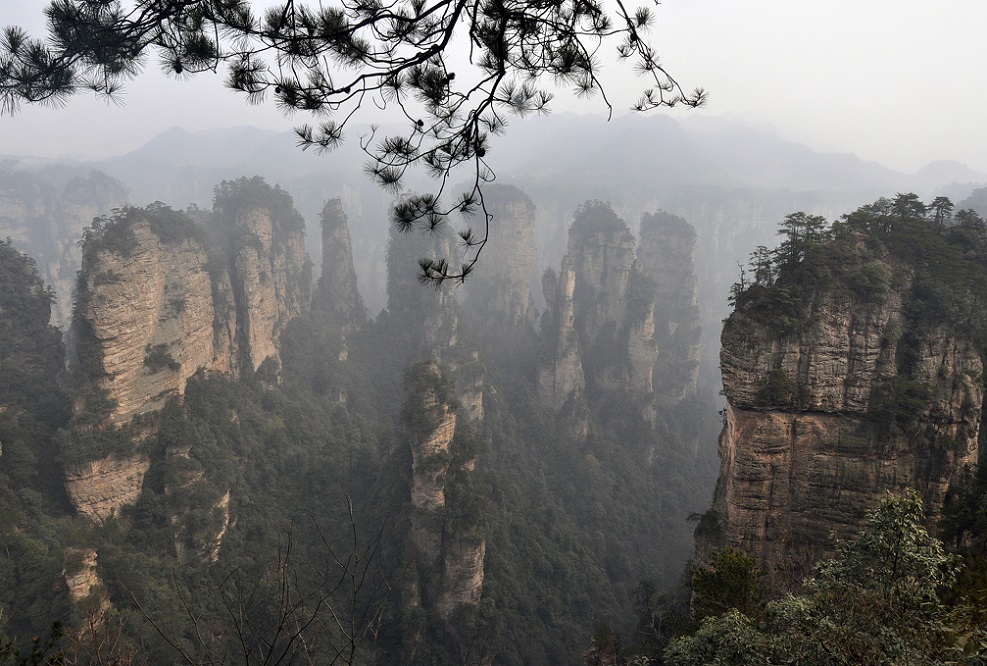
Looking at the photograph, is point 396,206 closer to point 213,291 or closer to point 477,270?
point 213,291

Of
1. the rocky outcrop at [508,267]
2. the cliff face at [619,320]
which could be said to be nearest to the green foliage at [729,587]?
the cliff face at [619,320]

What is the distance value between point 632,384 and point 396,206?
42.6m

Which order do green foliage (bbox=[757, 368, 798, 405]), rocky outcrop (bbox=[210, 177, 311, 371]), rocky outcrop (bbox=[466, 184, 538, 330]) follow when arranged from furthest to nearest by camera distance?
rocky outcrop (bbox=[466, 184, 538, 330]), rocky outcrop (bbox=[210, 177, 311, 371]), green foliage (bbox=[757, 368, 798, 405])

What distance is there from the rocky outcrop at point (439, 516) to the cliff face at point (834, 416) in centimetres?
1214

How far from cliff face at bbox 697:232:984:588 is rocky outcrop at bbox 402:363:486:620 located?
478 inches

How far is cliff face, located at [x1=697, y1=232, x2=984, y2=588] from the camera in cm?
1280

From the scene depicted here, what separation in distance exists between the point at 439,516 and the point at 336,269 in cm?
3000

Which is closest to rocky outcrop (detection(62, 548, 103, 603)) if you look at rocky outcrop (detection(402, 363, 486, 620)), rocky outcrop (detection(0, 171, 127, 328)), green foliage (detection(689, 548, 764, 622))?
rocky outcrop (detection(402, 363, 486, 620))

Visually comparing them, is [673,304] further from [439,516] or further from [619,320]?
[439,516]

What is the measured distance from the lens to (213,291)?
95.8ft

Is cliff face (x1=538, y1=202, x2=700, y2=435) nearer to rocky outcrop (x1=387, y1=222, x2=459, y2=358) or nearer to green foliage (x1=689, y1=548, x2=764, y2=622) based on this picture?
rocky outcrop (x1=387, y1=222, x2=459, y2=358)

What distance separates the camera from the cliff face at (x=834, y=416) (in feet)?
42.0

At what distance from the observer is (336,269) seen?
46.3 meters

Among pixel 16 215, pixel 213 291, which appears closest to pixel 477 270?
pixel 213 291
